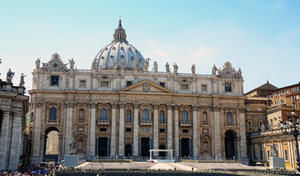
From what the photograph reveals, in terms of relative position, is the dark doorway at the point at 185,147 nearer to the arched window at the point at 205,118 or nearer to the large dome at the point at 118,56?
the arched window at the point at 205,118

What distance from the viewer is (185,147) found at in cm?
7162

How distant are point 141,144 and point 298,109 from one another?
3299cm

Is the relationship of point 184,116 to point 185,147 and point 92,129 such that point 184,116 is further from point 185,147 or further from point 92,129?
point 92,129

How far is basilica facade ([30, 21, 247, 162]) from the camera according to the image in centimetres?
6719

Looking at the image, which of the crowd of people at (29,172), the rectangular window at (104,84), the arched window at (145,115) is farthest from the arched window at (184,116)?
the crowd of people at (29,172)

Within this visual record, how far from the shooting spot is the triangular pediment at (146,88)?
227 ft

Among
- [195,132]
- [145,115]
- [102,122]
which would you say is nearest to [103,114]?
[102,122]

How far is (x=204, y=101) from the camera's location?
2867 inches

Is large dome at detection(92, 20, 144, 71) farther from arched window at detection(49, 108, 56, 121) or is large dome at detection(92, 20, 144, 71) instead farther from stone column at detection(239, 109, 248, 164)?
stone column at detection(239, 109, 248, 164)

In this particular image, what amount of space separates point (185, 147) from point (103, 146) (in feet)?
55.7

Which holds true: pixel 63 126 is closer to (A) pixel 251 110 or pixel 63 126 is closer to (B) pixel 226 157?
(B) pixel 226 157

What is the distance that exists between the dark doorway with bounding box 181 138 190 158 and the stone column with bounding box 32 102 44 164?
93.3 feet

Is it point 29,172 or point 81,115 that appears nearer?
point 29,172

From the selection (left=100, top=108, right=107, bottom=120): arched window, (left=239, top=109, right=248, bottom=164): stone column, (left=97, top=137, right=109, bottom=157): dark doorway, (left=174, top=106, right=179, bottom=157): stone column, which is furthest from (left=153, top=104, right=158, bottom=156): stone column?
(left=239, top=109, right=248, bottom=164): stone column
